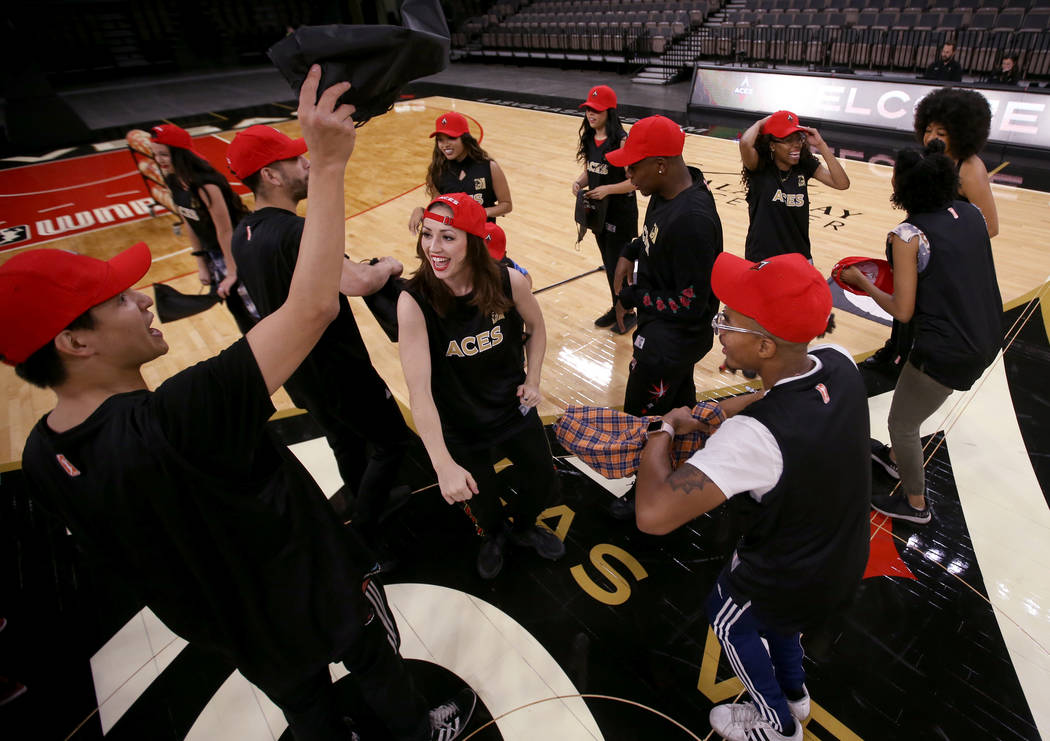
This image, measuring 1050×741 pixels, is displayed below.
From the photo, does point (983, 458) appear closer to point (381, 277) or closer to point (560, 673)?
point (560, 673)

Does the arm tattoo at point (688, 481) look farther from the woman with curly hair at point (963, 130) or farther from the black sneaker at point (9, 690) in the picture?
the black sneaker at point (9, 690)

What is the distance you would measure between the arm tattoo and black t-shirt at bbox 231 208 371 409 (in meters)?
1.60

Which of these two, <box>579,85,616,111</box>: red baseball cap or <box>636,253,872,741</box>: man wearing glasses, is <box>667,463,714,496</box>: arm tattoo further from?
<box>579,85,616,111</box>: red baseball cap

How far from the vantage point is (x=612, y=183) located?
4.03m

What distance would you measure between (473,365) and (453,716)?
1351 millimetres

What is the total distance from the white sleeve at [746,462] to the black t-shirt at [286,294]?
1.67m

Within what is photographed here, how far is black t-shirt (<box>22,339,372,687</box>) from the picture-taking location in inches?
43.5

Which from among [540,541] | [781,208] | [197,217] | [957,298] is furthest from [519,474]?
[197,217]

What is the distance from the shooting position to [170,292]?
5746 millimetres

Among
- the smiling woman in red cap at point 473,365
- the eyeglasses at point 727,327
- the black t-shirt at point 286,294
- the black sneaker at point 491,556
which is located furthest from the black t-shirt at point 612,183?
the eyeglasses at point 727,327

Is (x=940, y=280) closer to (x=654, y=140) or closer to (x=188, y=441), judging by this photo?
(x=654, y=140)

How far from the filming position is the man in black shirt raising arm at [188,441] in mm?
1051

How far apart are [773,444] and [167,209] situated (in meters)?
9.28

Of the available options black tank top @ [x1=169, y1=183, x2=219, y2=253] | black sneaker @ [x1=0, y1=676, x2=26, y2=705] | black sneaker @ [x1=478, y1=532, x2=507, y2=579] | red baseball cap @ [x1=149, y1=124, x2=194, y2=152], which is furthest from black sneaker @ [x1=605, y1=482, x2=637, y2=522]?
red baseball cap @ [x1=149, y1=124, x2=194, y2=152]
